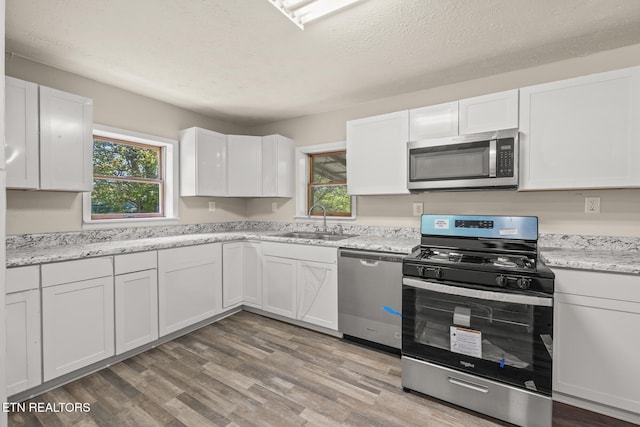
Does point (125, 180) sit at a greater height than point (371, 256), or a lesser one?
greater

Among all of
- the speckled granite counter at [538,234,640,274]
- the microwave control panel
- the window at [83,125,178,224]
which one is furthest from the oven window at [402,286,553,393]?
the window at [83,125,178,224]

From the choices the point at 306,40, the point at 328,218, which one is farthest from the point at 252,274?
the point at 306,40

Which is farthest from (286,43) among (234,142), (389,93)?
(234,142)

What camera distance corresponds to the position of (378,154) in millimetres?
2725

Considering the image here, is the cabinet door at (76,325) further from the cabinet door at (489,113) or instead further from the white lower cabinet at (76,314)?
the cabinet door at (489,113)

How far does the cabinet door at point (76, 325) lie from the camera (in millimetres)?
1881

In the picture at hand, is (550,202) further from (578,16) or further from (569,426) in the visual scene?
(569,426)

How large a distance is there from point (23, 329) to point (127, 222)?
1.29 meters

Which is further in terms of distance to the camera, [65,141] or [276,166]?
[276,166]

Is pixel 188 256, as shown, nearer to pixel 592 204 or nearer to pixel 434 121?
pixel 434 121

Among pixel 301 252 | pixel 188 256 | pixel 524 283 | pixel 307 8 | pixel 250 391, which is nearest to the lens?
pixel 524 283

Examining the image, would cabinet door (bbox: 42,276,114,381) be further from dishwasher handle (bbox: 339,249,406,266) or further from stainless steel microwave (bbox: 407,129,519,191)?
stainless steel microwave (bbox: 407,129,519,191)

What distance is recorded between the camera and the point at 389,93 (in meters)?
2.94

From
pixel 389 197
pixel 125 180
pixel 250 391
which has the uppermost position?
pixel 125 180
